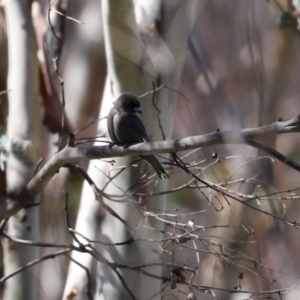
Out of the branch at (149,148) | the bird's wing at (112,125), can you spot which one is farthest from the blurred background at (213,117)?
the branch at (149,148)

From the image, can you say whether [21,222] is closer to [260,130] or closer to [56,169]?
[56,169]

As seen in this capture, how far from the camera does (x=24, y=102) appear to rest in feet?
14.3

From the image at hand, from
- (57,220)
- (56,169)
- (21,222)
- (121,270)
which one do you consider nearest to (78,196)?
(57,220)

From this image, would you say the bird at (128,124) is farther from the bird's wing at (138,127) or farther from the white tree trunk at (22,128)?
the white tree trunk at (22,128)

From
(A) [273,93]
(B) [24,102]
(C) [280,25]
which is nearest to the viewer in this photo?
(C) [280,25]

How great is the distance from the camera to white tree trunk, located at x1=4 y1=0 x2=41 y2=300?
422cm

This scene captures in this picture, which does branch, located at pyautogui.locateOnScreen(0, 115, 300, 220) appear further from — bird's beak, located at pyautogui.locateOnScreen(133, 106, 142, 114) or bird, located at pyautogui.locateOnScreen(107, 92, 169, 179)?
bird's beak, located at pyautogui.locateOnScreen(133, 106, 142, 114)

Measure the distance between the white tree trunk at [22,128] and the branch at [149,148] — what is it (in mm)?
740

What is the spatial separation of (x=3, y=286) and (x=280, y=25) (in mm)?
2762

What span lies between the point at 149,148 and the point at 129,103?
0.97 metres

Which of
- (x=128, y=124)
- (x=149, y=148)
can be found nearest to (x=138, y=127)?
(x=128, y=124)

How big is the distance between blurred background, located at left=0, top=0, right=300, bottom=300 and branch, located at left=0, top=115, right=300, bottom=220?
893 millimetres

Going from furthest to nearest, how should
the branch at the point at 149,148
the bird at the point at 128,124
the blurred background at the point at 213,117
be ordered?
the blurred background at the point at 213,117, the bird at the point at 128,124, the branch at the point at 149,148

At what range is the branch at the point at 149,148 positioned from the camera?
7.57ft
